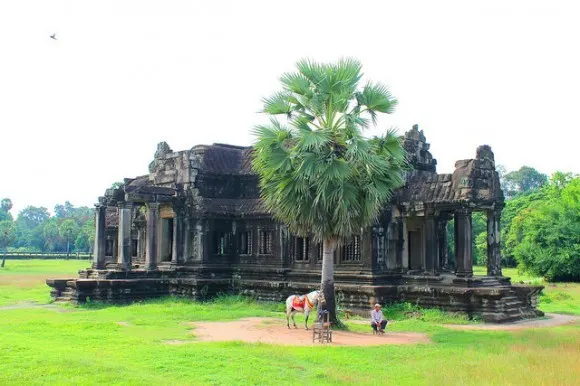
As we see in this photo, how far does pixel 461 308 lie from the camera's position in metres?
20.7

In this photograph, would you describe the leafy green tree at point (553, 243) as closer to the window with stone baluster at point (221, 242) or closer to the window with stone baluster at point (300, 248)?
the window with stone baluster at point (300, 248)

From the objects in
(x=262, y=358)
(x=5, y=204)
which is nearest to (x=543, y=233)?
(x=262, y=358)

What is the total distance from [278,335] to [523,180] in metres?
103

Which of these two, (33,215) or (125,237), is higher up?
(33,215)

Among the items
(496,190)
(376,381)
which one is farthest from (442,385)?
(496,190)

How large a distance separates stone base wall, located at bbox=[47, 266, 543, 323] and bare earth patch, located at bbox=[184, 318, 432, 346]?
3739mm

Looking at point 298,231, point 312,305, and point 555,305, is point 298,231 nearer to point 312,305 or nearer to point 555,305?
point 312,305

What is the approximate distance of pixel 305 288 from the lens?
24.1 m

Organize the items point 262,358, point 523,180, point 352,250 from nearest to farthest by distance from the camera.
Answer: point 262,358 < point 352,250 < point 523,180

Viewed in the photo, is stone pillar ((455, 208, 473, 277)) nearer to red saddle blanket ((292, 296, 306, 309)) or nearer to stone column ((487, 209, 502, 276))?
stone column ((487, 209, 502, 276))

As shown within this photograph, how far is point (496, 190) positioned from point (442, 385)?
40.6ft

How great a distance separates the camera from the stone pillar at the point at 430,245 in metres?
22.9

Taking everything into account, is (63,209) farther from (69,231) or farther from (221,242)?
(221,242)

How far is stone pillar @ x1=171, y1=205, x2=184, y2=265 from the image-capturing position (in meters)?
27.2
